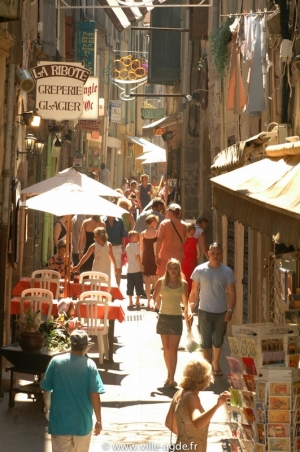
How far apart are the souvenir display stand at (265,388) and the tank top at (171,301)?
371cm

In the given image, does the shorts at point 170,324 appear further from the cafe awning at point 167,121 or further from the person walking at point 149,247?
the cafe awning at point 167,121

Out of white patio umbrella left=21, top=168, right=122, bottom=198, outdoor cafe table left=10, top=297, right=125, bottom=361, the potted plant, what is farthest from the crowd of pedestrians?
the potted plant

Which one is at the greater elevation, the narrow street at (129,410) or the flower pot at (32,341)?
the flower pot at (32,341)

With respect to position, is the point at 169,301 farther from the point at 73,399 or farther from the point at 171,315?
the point at 73,399

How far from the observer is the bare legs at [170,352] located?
11586 mm

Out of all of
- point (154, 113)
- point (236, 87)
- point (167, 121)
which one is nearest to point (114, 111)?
point (154, 113)

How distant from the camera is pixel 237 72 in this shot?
545 inches

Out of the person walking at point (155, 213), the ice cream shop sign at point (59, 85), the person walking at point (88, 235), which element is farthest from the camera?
the person walking at point (155, 213)

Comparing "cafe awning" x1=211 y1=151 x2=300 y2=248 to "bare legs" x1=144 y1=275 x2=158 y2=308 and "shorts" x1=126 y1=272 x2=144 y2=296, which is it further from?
"shorts" x1=126 y1=272 x2=144 y2=296

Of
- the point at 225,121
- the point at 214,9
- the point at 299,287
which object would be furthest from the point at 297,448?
the point at 214,9

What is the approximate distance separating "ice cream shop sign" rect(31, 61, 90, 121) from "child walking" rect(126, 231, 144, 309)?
9.04ft

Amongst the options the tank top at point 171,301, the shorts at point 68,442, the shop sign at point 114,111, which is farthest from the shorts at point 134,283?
the shop sign at point 114,111

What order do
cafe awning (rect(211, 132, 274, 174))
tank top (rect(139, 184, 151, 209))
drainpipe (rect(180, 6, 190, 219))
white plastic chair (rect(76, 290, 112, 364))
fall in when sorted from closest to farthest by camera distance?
cafe awning (rect(211, 132, 274, 174)) → white plastic chair (rect(76, 290, 112, 364)) → drainpipe (rect(180, 6, 190, 219)) → tank top (rect(139, 184, 151, 209))

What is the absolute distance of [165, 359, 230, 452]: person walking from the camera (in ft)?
22.3
